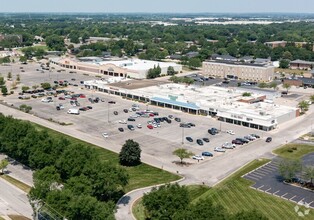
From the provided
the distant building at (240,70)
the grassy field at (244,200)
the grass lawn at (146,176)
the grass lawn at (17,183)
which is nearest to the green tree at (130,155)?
the grass lawn at (146,176)

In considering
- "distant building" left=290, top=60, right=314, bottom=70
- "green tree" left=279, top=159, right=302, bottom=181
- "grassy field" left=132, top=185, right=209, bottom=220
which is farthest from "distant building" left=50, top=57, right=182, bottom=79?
"green tree" left=279, top=159, right=302, bottom=181

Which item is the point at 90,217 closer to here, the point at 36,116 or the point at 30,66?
the point at 36,116

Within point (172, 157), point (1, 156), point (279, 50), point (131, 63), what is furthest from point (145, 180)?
point (279, 50)

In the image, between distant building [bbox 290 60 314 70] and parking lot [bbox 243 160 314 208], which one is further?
distant building [bbox 290 60 314 70]

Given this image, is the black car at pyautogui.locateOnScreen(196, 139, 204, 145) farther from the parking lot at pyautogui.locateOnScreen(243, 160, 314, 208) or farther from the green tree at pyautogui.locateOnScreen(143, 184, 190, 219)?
the green tree at pyautogui.locateOnScreen(143, 184, 190, 219)

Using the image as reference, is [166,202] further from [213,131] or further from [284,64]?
[284,64]

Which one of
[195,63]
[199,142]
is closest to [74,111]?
[199,142]
